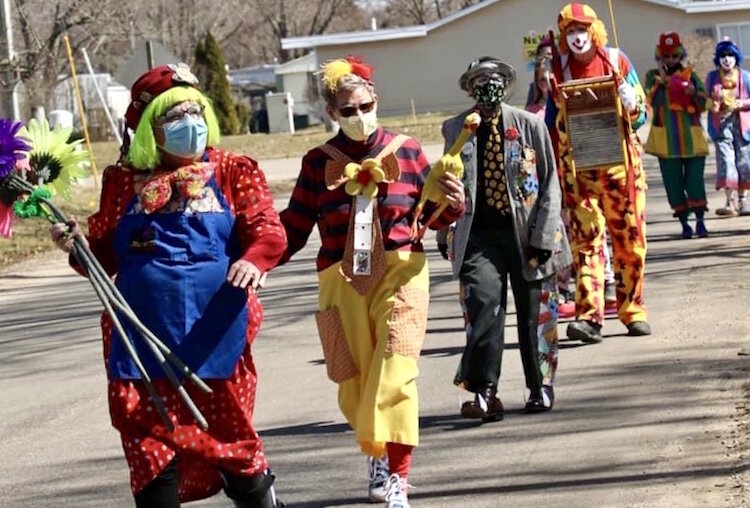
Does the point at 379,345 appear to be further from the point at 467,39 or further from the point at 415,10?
the point at 415,10

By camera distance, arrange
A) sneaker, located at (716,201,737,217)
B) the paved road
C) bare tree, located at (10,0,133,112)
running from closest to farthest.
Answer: the paved road, sneaker, located at (716,201,737,217), bare tree, located at (10,0,133,112)

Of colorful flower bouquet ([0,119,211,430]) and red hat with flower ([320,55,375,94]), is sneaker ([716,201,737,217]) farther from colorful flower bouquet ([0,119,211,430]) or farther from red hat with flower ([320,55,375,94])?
colorful flower bouquet ([0,119,211,430])

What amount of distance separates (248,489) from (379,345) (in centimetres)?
123

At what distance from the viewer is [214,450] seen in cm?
580

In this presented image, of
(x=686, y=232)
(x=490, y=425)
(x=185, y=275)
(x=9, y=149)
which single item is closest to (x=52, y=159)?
(x=9, y=149)

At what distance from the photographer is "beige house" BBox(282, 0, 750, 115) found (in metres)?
55.6

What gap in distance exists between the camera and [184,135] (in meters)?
5.82

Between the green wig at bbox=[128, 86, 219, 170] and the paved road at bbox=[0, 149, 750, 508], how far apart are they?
191 centimetres

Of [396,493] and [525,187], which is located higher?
[525,187]

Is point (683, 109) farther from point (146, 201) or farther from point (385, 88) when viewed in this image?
point (385, 88)

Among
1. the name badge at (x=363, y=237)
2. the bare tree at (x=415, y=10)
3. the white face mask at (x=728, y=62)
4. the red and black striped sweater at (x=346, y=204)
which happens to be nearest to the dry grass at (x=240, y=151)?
the white face mask at (x=728, y=62)

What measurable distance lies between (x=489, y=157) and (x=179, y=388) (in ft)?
10.5

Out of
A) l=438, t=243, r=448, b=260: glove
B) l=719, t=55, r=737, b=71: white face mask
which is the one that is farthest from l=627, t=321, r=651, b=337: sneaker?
l=719, t=55, r=737, b=71: white face mask

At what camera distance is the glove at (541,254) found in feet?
27.7
